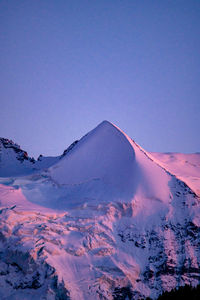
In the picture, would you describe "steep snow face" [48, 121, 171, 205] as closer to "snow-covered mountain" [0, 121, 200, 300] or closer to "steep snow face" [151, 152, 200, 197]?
"snow-covered mountain" [0, 121, 200, 300]

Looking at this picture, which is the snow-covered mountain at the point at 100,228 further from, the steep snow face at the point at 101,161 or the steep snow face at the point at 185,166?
the steep snow face at the point at 185,166

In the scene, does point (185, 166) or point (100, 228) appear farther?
point (185, 166)

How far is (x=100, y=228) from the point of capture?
1628 centimetres

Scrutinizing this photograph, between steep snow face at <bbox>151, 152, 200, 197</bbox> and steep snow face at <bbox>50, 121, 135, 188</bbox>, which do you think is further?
steep snow face at <bbox>151, 152, 200, 197</bbox>

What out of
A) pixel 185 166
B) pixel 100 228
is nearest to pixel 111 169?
pixel 100 228

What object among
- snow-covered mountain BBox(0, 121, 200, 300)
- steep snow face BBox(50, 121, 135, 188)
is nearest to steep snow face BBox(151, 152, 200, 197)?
snow-covered mountain BBox(0, 121, 200, 300)

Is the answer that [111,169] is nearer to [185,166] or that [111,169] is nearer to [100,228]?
[100,228]

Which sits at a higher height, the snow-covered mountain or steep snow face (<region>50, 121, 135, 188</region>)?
steep snow face (<region>50, 121, 135, 188</region>)

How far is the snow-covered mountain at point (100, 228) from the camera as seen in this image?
1369 cm

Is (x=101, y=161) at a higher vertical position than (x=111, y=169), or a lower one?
higher

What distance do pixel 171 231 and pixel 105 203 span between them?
4.19 m

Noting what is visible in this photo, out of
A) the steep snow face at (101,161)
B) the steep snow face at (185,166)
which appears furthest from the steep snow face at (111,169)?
the steep snow face at (185,166)

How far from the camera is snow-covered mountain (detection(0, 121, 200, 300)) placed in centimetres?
1369

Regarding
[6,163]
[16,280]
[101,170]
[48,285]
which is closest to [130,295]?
[48,285]
